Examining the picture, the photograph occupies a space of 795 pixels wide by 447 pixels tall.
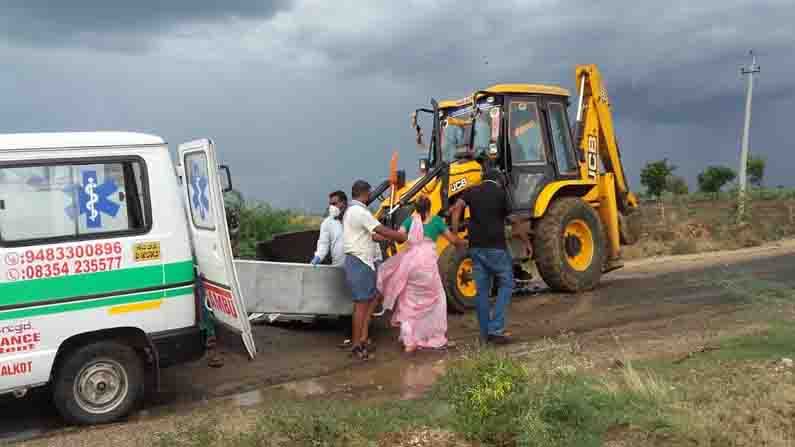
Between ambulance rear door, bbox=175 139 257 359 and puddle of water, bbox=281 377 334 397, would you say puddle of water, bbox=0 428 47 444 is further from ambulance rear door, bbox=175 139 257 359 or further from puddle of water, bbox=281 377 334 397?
puddle of water, bbox=281 377 334 397

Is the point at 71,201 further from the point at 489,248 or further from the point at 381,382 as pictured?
the point at 489,248

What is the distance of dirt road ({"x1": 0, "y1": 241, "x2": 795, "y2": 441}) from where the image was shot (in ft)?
20.8

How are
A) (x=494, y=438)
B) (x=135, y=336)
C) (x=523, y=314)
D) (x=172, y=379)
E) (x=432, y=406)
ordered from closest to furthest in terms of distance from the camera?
(x=494, y=438)
(x=432, y=406)
(x=135, y=336)
(x=172, y=379)
(x=523, y=314)

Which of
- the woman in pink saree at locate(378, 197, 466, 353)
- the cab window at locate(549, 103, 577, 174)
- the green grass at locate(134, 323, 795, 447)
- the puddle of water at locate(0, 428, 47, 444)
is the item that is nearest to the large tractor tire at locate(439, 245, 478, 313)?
the woman in pink saree at locate(378, 197, 466, 353)

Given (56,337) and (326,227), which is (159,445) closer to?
(56,337)

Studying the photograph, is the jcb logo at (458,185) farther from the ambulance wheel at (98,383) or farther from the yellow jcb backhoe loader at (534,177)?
the ambulance wheel at (98,383)

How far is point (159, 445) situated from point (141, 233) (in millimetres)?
1897

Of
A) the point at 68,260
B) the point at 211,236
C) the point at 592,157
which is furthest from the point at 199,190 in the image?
the point at 592,157

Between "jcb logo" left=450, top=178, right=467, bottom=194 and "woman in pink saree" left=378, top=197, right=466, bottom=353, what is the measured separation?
1.63 m

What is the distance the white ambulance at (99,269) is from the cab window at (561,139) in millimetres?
5690

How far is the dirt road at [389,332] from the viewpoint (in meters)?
6.33

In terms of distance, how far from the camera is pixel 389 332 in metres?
8.50

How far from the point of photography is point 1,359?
16.9 ft

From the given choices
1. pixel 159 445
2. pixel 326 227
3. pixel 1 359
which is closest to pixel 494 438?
pixel 159 445
